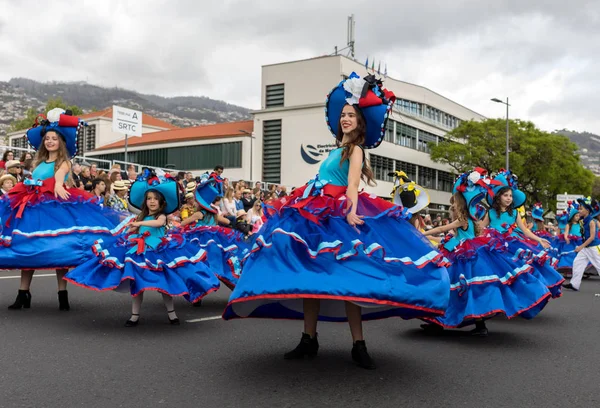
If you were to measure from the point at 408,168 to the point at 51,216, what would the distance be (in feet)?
168

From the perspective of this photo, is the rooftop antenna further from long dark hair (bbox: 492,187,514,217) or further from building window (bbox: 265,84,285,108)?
long dark hair (bbox: 492,187,514,217)

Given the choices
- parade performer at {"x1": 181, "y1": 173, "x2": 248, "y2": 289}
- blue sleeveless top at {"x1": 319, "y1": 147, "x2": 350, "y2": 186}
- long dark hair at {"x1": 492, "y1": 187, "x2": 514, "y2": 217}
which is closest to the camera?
blue sleeveless top at {"x1": 319, "y1": 147, "x2": 350, "y2": 186}

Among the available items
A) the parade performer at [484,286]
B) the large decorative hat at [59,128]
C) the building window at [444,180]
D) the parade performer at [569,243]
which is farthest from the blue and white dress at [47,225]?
the building window at [444,180]

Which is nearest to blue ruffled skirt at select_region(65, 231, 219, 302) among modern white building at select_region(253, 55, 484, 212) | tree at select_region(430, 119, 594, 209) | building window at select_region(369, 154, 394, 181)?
modern white building at select_region(253, 55, 484, 212)

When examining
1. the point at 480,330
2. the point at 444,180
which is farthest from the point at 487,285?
the point at 444,180

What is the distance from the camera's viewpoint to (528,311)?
22.9 feet

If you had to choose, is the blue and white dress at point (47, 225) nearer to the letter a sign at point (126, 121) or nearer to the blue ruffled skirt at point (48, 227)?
the blue ruffled skirt at point (48, 227)

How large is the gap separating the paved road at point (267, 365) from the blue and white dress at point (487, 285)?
0.34m

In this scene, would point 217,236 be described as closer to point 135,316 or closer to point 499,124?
point 135,316

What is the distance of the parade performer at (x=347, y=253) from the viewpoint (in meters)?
4.46

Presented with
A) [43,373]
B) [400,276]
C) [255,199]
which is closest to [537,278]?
[400,276]

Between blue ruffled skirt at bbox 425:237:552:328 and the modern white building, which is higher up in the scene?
the modern white building

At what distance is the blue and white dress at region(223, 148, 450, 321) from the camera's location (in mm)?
4430

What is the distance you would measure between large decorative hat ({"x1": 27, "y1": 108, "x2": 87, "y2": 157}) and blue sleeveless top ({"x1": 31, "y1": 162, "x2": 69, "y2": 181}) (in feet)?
1.32
